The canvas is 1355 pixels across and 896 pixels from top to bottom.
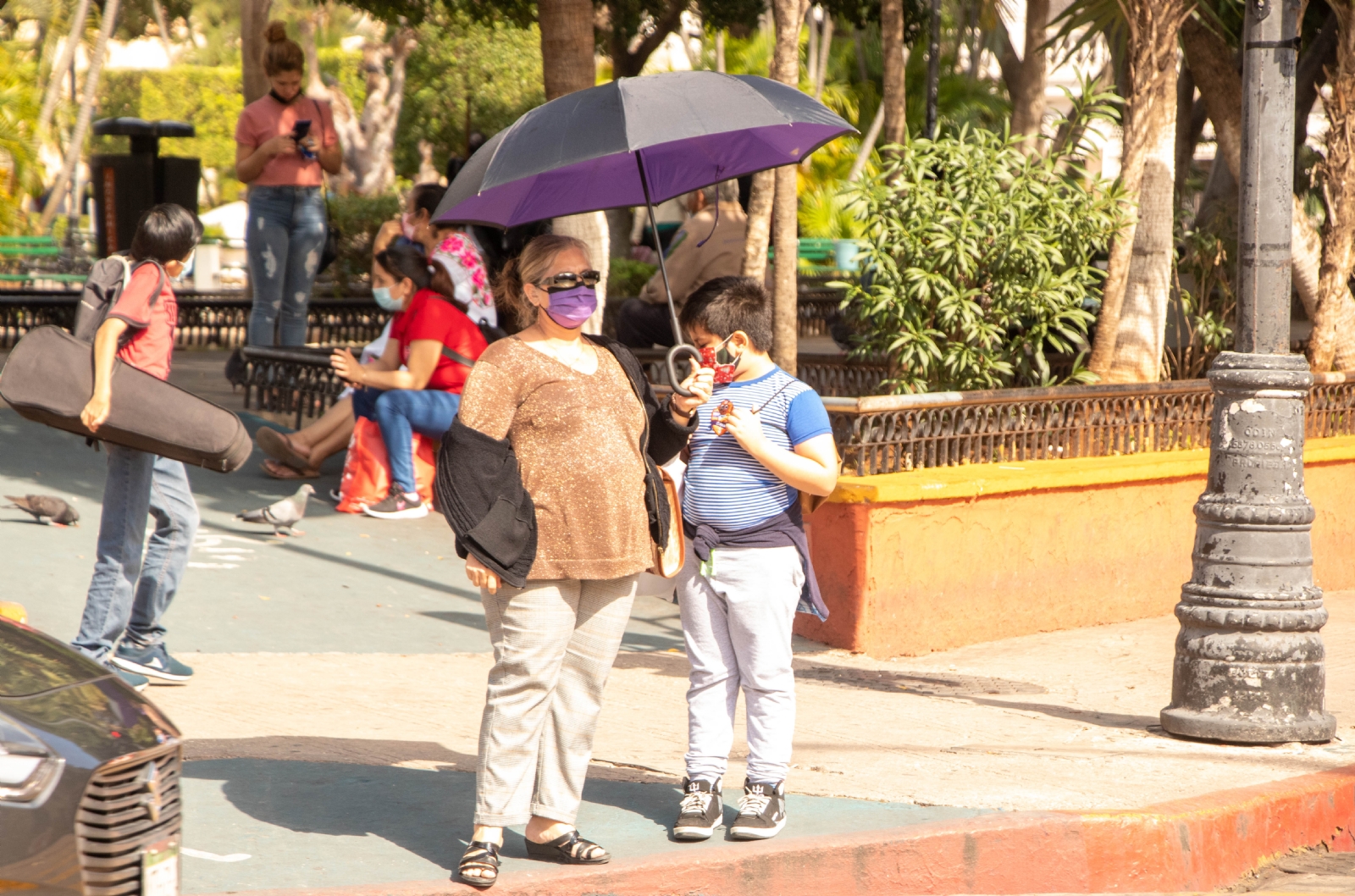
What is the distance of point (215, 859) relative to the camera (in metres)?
4.32

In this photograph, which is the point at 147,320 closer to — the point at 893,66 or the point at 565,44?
the point at 565,44

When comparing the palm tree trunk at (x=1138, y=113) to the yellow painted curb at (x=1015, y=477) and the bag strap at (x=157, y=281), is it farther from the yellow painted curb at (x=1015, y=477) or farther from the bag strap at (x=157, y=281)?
the bag strap at (x=157, y=281)

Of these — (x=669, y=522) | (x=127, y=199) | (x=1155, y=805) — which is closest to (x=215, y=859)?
(x=669, y=522)

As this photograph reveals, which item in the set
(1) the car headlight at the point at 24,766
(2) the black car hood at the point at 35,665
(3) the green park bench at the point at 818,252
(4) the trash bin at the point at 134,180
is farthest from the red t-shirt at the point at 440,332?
(3) the green park bench at the point at 818,252

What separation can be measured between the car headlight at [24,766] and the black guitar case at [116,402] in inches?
105

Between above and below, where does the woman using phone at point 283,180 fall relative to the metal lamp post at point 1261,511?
above

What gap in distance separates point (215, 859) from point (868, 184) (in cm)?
578

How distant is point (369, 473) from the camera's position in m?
9.33

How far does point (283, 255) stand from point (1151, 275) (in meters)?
6.09

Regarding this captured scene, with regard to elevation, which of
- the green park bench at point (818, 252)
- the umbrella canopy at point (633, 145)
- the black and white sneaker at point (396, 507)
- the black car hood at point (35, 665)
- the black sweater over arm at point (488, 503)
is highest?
the green park bench at point (818, 252)

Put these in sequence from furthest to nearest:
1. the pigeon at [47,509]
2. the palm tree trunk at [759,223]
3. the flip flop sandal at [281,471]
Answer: the flip flop sandal at [281,471], the palm tree trunk at [759,223], the pigeon at [47,509]

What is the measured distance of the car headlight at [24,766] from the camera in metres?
3.11

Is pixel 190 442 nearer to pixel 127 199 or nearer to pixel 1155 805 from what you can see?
pixel 1155 805

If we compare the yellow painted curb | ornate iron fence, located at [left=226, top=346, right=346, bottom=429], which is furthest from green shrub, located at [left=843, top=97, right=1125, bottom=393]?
ornate iron fence, located at [left=226, top=346, right=346, bottom=429]
